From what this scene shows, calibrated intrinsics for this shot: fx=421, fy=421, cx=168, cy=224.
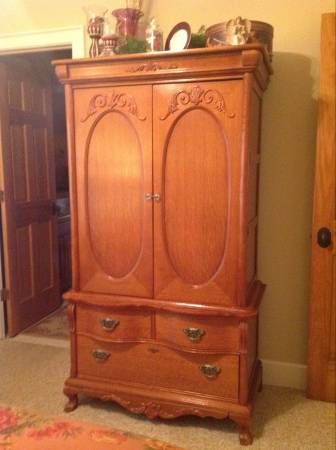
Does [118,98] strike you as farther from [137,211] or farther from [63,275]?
[63,275]

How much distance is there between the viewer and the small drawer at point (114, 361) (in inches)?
86.4

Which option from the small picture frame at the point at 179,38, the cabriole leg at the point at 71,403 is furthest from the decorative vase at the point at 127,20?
the cabriole leg at the point at 71,403

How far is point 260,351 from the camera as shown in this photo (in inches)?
104

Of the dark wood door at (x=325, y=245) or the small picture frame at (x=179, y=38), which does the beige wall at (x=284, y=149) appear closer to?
the dark wood door at (x=325, y=245)

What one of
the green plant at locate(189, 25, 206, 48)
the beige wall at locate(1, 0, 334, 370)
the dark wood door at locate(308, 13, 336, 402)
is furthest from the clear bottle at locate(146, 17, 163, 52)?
the dark wood door at locate(308, 13, 336, 402)

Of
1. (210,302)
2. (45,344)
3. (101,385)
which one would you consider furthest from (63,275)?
(210,302)

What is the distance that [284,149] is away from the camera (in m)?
2.45

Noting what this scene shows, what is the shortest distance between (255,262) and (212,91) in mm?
1041

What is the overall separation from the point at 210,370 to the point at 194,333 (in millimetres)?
200

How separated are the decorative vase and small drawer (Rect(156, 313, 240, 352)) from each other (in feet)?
4.99

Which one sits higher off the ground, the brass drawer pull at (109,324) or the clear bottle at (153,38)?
the clear bottle at (153,38)

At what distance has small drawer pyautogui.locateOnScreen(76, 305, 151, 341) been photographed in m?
2.18

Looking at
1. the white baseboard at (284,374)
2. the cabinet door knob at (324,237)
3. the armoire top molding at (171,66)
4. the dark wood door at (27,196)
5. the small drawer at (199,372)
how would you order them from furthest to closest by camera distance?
the dark wood door at (27,196), the white baseboard at (284,374), the cabinet door knob at (324,237), the small drawer at (199,372), the armoire top molding at (171,66)

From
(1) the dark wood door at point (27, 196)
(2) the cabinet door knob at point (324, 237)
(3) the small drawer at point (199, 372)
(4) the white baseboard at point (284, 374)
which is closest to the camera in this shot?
(3) the small drawer at point (199, 372)
